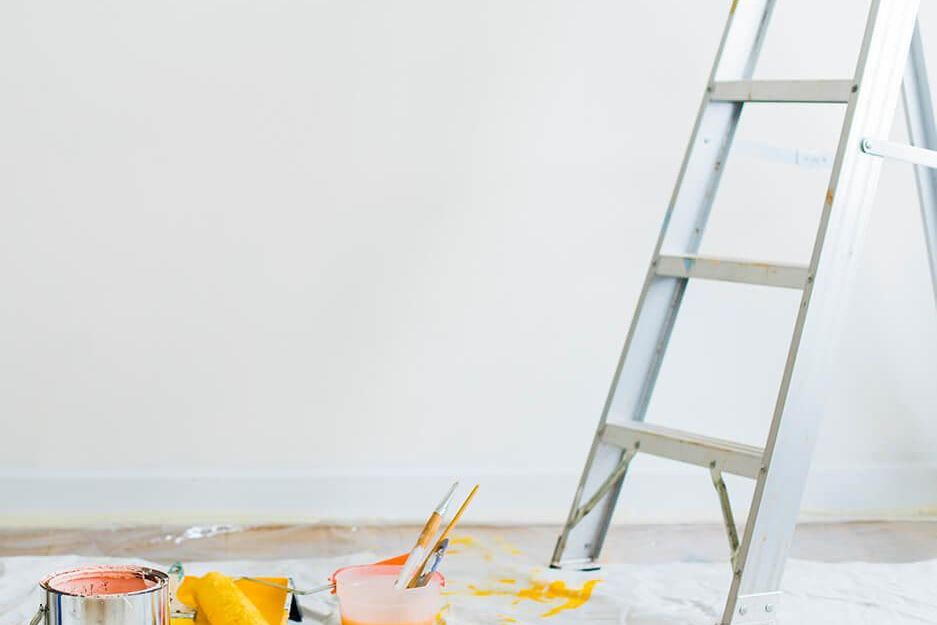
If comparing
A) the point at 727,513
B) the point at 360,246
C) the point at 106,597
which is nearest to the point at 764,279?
the point at 727,513

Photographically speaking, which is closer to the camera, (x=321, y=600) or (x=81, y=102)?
(x=321, y=600)

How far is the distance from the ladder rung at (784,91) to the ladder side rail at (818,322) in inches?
1.3

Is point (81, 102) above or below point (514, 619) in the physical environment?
above

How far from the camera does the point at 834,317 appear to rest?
177 cm

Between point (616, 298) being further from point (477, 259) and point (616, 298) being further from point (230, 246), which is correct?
point (230, 246)

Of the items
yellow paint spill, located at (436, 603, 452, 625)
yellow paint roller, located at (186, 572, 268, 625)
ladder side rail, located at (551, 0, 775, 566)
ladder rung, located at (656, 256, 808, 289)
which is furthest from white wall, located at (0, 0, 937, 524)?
yellow paint roller, located at (186, 572, 268, 625)

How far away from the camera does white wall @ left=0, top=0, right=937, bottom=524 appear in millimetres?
2359

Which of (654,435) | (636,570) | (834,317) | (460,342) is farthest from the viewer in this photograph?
(460,342)

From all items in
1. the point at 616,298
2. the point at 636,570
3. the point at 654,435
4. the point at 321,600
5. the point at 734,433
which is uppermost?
the point at 616,298

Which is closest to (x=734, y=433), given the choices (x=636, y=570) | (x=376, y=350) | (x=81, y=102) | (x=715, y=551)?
(x=715, y=551)

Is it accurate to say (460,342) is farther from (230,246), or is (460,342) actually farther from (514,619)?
(514,619)

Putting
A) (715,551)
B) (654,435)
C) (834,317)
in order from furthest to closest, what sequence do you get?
1. (715,551)
2. (654,435)
3. (834,317)

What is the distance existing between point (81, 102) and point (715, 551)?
5.20 ft

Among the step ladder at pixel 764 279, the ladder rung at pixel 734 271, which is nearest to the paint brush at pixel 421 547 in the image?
the step ladder at pixel 764 279
